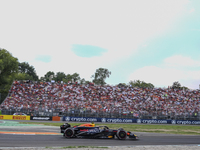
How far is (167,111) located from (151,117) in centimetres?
371

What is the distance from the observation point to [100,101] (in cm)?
4047

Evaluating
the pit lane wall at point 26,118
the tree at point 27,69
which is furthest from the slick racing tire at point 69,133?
the tree at point 27,69

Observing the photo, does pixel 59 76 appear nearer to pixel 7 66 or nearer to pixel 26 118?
pixel 7 66

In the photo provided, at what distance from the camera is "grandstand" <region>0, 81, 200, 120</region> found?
36.1 metres

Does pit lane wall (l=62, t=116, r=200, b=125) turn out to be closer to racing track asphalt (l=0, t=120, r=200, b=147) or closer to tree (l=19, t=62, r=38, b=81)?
racing track asphalt (l=0, t=120, r=200, b=147)

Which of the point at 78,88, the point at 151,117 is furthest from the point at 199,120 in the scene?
the point at 78,88

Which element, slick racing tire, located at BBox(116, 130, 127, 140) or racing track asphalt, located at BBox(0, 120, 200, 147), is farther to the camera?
slick racing tire, located at BBox(116, 130, 127, 140)

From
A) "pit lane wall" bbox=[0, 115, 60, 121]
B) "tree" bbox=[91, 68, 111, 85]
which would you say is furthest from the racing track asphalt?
"tree" bbox=[91, 68, 111, 85]

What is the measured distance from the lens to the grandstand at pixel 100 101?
3606cm

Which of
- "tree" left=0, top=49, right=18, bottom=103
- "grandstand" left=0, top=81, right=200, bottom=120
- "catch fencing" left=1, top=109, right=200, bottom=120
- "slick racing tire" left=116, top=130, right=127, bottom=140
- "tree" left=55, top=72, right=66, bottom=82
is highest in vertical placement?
"tree" left=55, top=72, right=66, bottom=82

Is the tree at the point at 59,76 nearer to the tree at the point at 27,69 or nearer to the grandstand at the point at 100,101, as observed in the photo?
the tree at the point at 27,69

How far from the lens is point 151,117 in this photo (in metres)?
37.0

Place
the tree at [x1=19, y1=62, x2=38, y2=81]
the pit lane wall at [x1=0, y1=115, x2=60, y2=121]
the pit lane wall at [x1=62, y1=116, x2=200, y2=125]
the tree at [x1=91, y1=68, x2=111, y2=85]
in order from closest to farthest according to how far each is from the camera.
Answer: the pit lane wall at [x1=0, y1=115, x2=60, y2=121]
the pit lane wall at [x1=62, y1=116, x2=200, y2=125]
the tree at [x1=91, y1=68, x2=111, y2=85]
the tree at [x1=19, y1=62, x2=38, y2=81]

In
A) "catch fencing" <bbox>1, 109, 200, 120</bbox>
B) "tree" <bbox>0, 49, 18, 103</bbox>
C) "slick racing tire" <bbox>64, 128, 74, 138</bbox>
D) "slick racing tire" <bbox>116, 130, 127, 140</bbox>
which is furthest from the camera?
"tree" <bbox>0, 49, 18, 103</bbox>
